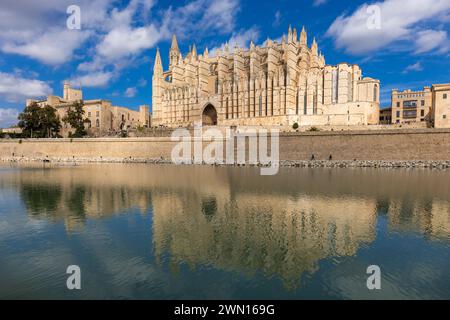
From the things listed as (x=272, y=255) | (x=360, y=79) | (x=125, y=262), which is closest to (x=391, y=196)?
(x=272, y=255)

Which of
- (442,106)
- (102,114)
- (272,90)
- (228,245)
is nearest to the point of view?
(228,245)

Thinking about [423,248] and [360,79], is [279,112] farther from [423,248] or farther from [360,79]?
[423,248]

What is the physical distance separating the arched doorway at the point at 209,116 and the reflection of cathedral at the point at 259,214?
3776 centimetres

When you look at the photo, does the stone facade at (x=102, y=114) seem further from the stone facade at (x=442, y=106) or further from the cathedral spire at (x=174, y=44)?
the stone facade at (x=442, y=106)

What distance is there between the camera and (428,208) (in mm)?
11211

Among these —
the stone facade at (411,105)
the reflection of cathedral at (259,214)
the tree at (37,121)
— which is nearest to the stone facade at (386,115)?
the stone facade at (411,105)

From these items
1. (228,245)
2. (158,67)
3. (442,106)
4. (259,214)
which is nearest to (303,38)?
(442,106)

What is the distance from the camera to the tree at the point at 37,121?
4766 cm

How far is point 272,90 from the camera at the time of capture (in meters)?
46.3

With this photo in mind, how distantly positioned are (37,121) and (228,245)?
50434 millimetres

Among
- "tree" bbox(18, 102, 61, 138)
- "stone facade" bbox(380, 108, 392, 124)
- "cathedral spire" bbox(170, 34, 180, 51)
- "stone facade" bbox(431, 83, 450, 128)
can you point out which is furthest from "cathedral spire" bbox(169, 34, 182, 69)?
"stone facade" bbox(431, 83, 450, 128)

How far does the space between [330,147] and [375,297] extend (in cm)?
2807

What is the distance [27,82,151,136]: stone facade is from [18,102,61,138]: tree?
3343 mm

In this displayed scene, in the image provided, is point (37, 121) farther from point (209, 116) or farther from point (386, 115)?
point (386, 115)
